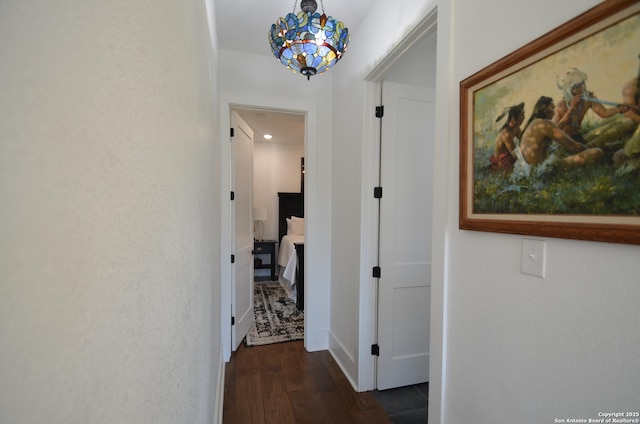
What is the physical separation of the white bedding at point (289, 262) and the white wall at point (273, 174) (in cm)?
88

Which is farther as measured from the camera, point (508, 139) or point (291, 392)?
point (291, 392)

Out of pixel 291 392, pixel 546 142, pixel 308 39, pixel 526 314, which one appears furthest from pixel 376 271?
pixel 308 39

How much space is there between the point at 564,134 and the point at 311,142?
2.10m

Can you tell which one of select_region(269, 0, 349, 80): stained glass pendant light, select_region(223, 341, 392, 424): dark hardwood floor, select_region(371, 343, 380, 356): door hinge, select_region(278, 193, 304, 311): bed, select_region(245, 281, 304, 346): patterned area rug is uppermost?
select_region(269, 0, 349, 80): stained glass pendant light

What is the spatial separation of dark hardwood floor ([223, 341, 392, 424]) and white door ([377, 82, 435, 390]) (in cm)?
30

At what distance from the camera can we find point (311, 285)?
9.05ft

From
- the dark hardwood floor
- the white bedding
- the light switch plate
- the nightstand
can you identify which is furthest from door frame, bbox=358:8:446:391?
the nightstand

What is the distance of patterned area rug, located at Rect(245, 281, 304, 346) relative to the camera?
2.98 m

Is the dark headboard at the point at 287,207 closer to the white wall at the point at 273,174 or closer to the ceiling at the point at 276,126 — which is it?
the white wall at the point at 273,174

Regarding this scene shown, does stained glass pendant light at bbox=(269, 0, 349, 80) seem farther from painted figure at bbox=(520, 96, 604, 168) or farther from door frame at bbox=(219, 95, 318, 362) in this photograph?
door frame at bbox=(219, 95, 318, 362)

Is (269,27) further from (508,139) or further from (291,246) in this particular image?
(291,246)

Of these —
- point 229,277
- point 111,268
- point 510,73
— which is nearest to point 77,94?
point 111,268

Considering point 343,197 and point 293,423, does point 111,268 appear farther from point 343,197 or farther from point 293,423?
point 343,197

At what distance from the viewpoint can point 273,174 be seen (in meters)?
5.80
